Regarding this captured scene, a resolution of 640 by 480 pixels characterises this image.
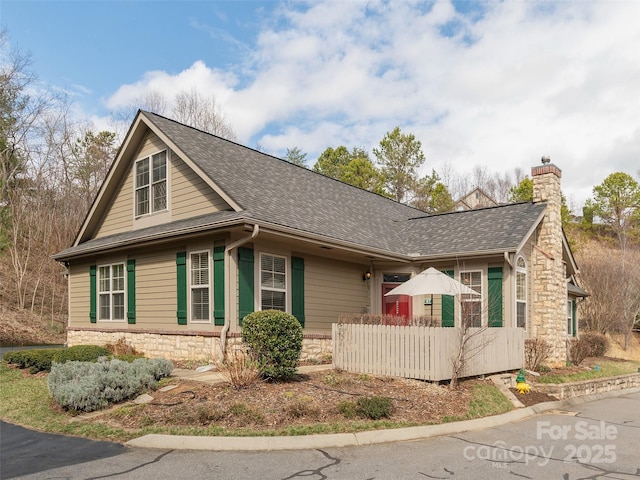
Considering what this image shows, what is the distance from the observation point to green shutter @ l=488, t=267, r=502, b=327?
15.4 metres

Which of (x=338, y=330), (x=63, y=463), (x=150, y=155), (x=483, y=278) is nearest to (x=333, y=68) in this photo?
(x=150, y=155)

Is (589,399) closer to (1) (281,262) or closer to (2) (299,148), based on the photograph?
(1) (281,262)

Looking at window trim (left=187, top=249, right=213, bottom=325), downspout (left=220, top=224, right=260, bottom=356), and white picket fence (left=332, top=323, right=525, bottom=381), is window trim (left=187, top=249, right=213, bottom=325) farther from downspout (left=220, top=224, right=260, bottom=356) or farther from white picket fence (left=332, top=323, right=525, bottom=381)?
A: white picket fence (left=332, top=323, right=525, bottom=381)

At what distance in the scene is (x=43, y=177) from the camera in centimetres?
3312

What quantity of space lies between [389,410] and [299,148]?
37.3 m

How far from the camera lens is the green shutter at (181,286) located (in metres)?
13.4

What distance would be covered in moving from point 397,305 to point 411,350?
244 inches

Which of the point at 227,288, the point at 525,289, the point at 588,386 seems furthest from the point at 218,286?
the point at 588,386

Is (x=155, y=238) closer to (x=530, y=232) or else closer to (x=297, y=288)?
(x=297, y=288)

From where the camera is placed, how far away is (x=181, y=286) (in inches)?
536

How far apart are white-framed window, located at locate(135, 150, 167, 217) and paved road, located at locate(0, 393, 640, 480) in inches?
336

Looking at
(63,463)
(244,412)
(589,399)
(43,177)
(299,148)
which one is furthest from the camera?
(299,148)


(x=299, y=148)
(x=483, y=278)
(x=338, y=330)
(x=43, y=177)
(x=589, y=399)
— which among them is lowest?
(x=589, y=399)

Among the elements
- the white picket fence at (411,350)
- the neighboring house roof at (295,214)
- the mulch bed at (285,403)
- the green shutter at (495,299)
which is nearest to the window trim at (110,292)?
the neighboring house roof at (295,214)
